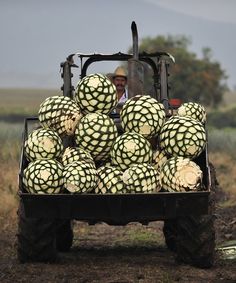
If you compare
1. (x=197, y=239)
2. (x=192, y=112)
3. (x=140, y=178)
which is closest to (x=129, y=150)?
(x=140, y=178)

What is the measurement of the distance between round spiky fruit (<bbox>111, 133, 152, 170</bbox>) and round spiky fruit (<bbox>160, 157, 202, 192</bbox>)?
0.23 metres

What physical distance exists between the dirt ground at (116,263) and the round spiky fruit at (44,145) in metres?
1.10

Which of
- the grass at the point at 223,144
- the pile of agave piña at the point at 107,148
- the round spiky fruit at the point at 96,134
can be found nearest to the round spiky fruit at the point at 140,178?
the pile of agave piña at the point at 107,148

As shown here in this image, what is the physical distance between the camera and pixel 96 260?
8727 mm

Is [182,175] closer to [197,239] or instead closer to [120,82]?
[197,239]

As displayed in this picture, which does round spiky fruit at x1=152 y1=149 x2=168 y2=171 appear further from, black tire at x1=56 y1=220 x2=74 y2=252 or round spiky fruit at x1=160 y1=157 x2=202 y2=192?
black tire at x1=56 y1=220 x2=74 y2=252

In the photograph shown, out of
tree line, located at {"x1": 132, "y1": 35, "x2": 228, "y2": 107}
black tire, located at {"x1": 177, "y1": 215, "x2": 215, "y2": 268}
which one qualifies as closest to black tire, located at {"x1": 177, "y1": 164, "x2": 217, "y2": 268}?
black tire, located at {"x1": 177, "y1": 215, "x2": 215, "y2": 268}

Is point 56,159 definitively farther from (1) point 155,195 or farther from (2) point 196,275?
(2) point 196,275

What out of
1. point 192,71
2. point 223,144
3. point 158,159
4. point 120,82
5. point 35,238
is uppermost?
point 192,71

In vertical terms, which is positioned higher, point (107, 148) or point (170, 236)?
point (107, 148)

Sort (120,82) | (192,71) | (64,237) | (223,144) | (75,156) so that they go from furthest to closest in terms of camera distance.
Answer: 1. (192,71)
2. (223,144)
3. (120,82)
4. (64,237)
5. (75,156)

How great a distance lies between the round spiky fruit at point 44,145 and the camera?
7.43 meters

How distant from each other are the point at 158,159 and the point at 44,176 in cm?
111

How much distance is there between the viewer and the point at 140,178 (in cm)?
719
